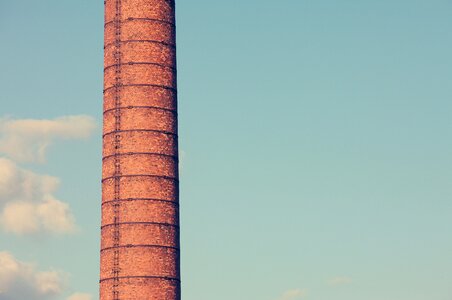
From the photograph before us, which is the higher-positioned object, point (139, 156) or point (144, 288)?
point (139, 156)

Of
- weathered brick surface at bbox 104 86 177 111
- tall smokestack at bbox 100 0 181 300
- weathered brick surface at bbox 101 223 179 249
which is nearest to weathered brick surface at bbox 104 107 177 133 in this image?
tall smokestack at bbox 100 0 181 300

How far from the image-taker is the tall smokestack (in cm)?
3550

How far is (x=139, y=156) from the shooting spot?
118 ft

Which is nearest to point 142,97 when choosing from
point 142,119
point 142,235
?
point 142,119

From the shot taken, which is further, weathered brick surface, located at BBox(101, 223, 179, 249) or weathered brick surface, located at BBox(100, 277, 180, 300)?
weathered brick surface, located at BBox(101, 223, 179, 249)

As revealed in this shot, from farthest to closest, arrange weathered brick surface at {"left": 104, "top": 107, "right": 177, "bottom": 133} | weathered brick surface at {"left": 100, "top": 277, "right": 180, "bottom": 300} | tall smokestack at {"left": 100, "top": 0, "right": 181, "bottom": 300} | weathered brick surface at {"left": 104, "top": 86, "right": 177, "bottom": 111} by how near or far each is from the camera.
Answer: weathered brick surface at {"left": 104, "top": 86, "right": 177, "bottom": 111} → weathered brick surface at {"left": 104, "top": 107, "right": 177, "bottom": 133} → tall smokestack at {"left": 100, "top": 0, "right": 181, "bottom": 300} → weathered brick surface at {"left": 100, "top": 277, "right": 180, "bottom": 300}

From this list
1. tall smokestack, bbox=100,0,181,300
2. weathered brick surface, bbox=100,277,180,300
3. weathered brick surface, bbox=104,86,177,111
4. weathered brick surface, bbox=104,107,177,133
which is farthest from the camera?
weathered brick surface, bbox=104,86,177,111

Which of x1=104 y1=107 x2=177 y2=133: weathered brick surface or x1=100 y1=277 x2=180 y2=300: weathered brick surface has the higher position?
x1=104 y1=107 x2=177 y2=133: weathered brick surface

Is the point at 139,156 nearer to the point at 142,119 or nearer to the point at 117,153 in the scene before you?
the point at 117,153

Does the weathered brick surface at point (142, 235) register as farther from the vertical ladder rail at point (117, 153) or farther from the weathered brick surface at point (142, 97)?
the weathered brick surface at point (142, 97)

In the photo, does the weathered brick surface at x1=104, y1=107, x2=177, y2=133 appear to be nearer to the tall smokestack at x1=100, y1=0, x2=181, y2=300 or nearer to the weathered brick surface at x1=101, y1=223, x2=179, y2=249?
the tall smokestack at x1=100, y1=0, x2=181, y2=300

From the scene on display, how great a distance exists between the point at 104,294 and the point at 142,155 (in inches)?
199

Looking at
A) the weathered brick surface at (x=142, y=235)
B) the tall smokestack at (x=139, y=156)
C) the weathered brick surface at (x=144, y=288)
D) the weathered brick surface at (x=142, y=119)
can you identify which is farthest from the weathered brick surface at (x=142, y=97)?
the weathered brick surface at (x=144, y=288)

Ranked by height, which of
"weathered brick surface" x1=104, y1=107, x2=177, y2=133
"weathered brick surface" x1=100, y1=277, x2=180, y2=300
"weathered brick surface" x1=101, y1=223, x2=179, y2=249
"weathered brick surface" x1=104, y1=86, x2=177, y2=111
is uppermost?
"weathered brick surface" x1=104, y1=86, x2=177, y2=111
